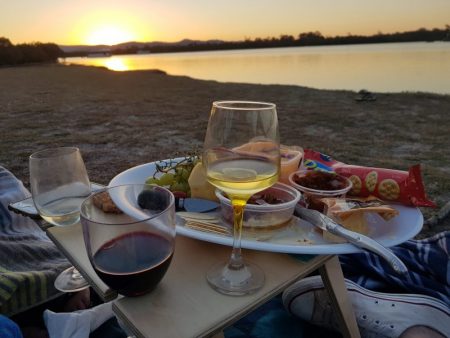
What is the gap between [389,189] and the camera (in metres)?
1.18

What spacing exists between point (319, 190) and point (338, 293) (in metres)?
0.34

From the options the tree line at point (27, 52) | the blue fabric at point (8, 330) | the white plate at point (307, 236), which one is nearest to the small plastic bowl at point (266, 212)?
the white plate at point (307, 236)

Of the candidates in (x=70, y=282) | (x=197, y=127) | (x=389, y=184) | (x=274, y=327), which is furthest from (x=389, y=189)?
(x=197, y=127)

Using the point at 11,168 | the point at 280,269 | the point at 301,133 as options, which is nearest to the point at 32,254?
the point at 280,269

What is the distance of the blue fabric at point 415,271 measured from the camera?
4.99ft

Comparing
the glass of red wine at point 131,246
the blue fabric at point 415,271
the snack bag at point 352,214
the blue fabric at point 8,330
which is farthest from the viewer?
the blue fabric at point 415,271

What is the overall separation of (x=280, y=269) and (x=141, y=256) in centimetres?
37

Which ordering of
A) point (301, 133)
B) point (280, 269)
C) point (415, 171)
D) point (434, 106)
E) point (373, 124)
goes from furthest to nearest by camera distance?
point (434, 106), point (373, 124), point (301, 133), point (415, 171), point (280, 269)

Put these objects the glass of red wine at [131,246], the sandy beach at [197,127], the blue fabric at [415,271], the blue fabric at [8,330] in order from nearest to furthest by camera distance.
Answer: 1. the glass of red wine at [131,246]
2. the blue fabric at [8,330]
3. the blue fabric at [415,271]
4. the sandy beach at [197,127]

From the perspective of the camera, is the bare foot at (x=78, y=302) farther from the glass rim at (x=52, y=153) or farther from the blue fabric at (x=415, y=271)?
the blue fabric at (x=415, y=271)

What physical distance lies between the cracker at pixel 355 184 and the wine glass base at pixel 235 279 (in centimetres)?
46

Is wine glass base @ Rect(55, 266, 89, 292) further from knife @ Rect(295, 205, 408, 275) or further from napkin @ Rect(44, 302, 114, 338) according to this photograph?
knife @ Rect(295, 205, 408, 275)

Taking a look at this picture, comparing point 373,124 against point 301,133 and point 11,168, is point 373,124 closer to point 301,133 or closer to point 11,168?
point 301,133

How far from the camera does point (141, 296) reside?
86 cm
